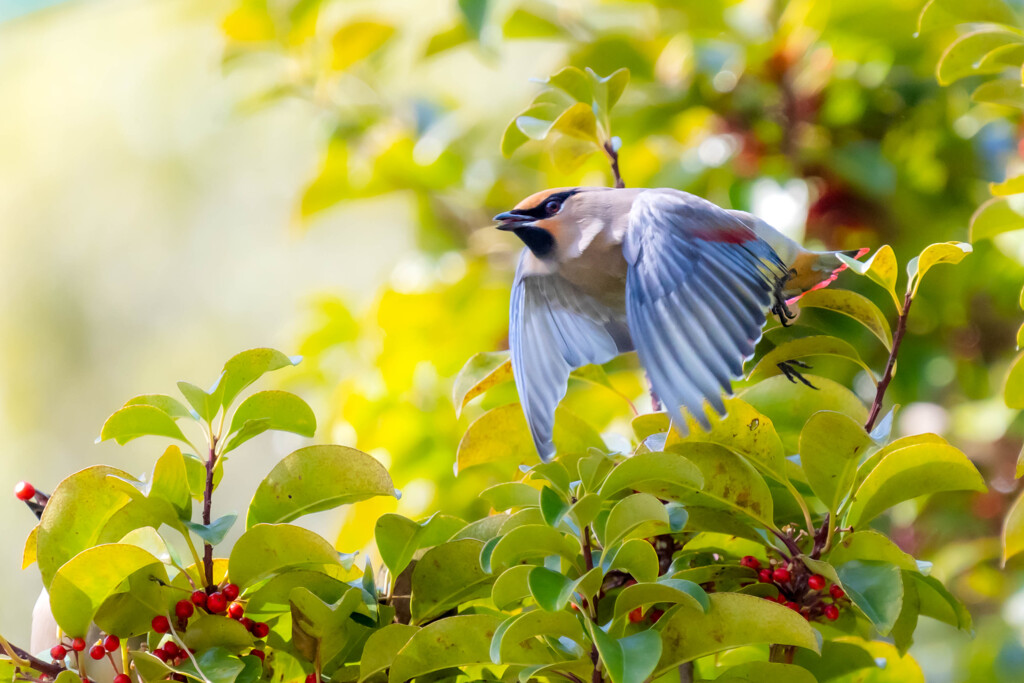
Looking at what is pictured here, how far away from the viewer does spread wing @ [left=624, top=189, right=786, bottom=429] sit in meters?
0.75

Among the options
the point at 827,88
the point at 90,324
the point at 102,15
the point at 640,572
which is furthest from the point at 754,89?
the point at 102,15

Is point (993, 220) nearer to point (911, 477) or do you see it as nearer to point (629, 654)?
point (911, 477)

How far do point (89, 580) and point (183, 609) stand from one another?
3.2 inches

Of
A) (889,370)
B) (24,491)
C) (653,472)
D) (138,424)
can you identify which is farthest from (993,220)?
(24,491)

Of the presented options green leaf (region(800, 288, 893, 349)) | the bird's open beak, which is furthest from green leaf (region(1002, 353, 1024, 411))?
the bird's open beak

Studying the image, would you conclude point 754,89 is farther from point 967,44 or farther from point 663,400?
point 663,400

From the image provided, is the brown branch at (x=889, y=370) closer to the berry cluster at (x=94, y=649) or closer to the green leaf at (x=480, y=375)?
the green leaf at (x=480, y=375)

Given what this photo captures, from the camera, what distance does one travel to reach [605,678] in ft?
2.31

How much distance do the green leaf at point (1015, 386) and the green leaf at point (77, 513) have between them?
2.40ft

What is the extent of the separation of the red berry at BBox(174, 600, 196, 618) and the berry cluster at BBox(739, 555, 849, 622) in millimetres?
453

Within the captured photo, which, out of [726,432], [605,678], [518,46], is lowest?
[605,678]

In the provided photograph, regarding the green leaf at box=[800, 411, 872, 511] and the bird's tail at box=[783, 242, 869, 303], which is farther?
the bird's tail at box=[783, 242, 869, 303]

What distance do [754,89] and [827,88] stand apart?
0.15 m

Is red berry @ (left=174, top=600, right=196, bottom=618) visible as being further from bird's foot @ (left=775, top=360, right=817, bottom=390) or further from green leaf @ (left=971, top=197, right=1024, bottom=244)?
green leaf @ (left=971, top=197, right=1024, bottom=244)
